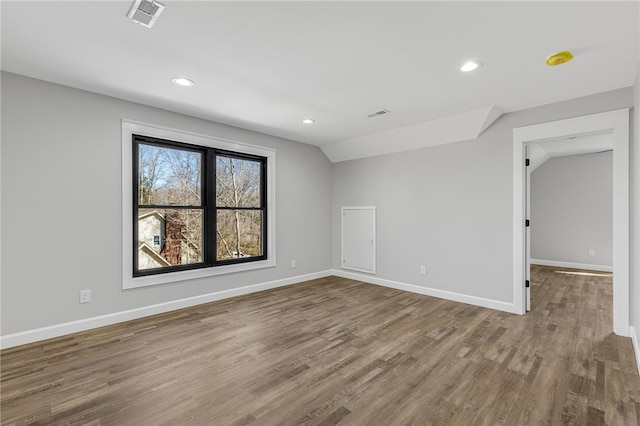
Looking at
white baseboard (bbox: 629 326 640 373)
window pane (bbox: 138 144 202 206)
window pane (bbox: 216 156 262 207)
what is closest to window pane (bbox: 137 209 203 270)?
window pane (bbox: 138 144 202 206)

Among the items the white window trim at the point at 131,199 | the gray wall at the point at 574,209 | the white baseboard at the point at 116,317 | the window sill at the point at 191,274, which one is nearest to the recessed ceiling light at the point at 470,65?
the white window trim at the point at 131,199

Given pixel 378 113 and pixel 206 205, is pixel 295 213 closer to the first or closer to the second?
pixel 206 205

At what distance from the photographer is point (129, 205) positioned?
3262 millimetres

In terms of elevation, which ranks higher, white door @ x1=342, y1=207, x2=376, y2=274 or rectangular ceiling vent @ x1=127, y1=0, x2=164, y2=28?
rectangular ceiling vent @ x1=127, y1=0, x2=164, y2=28

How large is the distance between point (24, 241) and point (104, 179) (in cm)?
86

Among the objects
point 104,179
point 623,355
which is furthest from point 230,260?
point 623,355

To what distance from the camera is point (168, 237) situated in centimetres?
369

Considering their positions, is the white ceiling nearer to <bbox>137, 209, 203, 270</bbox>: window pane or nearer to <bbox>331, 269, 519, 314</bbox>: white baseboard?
<bbox>137, 209, 203, 270</bbox>: window pane

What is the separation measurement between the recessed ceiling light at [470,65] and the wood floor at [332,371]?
2.42 meters

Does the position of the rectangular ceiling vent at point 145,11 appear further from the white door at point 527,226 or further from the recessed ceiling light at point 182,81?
the white door at point 527,226

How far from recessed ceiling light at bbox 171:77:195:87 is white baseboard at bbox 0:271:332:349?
8.12ft

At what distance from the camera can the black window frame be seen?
336 centimetres

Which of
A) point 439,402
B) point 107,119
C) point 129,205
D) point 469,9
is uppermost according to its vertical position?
point 469,9

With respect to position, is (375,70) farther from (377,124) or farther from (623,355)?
(623,355)
